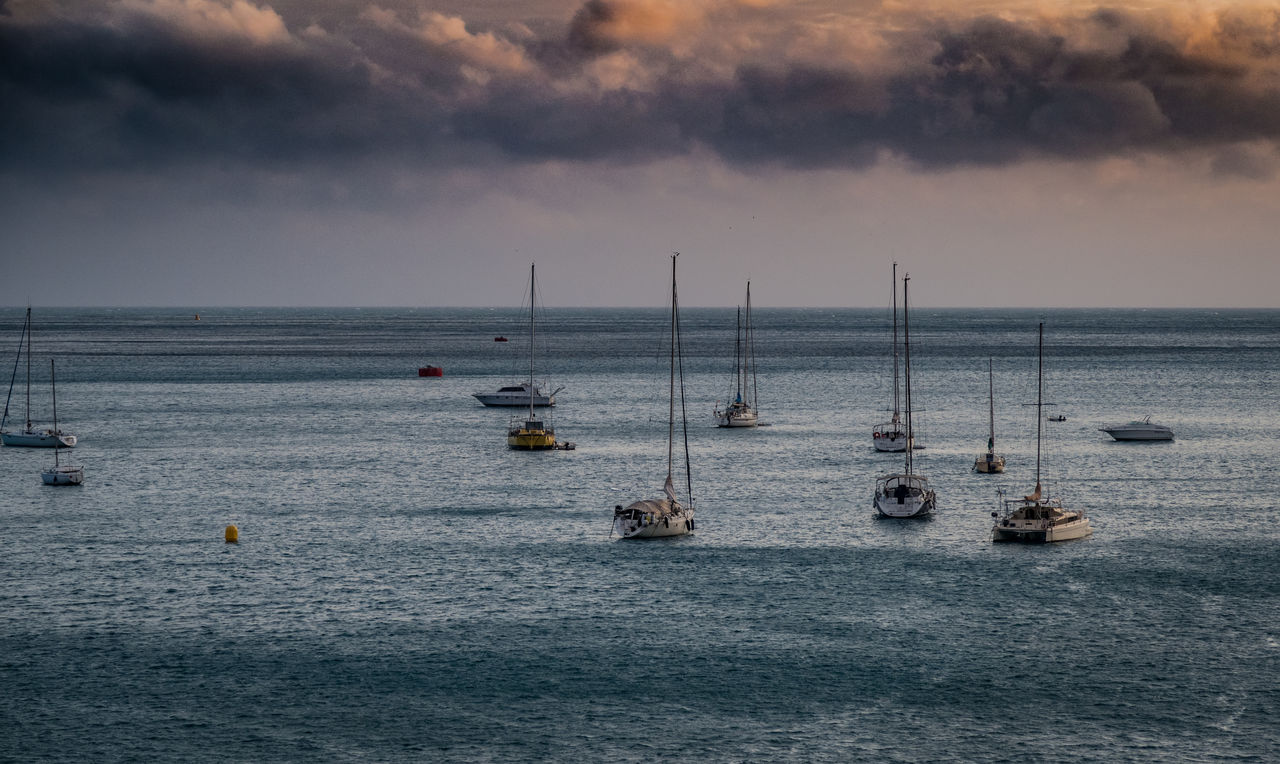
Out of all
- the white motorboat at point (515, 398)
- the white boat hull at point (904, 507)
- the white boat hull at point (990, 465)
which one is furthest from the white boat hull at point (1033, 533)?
the white motorboat at point (515, 398)

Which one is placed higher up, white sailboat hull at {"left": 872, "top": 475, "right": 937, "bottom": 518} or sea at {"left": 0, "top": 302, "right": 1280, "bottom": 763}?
white sailboat hull at {"left": 872, "top": 475, "right": 937, "bottom": 518}

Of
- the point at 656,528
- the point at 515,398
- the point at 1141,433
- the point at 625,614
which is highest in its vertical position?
the point at 515,398

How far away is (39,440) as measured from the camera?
12425 centimetres

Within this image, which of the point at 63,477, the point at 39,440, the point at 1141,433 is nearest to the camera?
the point at 63,477

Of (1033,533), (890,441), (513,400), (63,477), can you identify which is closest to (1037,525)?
(1033,533)

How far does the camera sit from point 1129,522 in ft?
282

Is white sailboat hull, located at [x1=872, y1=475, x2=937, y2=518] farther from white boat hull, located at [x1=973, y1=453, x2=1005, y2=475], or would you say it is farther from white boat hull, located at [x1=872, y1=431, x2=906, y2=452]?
white boat hull, located at [x1=872, y1=431, x2=906, y2=452]

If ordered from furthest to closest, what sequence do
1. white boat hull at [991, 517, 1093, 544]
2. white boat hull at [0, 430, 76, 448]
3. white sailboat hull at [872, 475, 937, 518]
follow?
white boat hull at [0, 430, 76, 448], white sailboat hull at [872, 475, 937, 518], white boat hull at [991, 517, 1093, 544]

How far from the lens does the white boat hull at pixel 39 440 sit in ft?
404

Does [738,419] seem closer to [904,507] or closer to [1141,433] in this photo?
[1141,433]

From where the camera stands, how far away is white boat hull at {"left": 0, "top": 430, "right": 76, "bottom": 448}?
404 ft

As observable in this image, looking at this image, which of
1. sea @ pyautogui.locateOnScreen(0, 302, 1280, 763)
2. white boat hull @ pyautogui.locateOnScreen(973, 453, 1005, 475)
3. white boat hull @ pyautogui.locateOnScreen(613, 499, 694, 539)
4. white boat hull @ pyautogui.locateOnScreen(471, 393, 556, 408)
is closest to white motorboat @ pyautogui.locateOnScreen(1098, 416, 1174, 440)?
sea @ pyautogui.locateOnScreen(0, 302, 1280, 763)

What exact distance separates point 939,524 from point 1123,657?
28.1m

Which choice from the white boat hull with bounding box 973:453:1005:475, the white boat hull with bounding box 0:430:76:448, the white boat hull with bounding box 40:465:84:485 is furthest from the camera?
the white boat hull with bounding box 0:430:76:448
